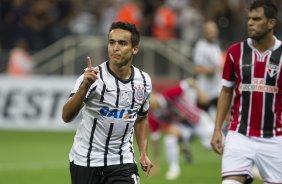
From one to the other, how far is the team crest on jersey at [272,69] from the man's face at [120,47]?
4.82ft

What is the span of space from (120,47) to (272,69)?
166 centimetres

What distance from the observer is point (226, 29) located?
2306cm

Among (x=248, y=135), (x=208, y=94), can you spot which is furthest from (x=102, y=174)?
(x=208, y=94)

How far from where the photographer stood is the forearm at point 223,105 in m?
8.24

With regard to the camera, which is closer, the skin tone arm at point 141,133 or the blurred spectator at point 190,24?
the skin tone arm at point 141,133

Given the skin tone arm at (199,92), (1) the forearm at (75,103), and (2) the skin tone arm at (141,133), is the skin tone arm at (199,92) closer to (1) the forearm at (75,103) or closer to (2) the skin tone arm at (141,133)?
(2) the skin tone arm at (141,133)

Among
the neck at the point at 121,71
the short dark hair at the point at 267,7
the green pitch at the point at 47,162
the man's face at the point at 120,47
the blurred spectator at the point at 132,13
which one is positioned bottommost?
the green pitch at the point at 47,162

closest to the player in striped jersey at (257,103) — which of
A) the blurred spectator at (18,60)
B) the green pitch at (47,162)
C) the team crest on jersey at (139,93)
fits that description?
the team crest on jersey at (139,93)

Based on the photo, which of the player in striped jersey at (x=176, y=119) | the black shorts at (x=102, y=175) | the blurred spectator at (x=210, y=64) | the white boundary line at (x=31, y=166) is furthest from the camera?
the blurred spectator at (x=210, y=64)

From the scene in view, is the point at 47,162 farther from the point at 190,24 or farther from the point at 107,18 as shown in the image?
the point at 190,24

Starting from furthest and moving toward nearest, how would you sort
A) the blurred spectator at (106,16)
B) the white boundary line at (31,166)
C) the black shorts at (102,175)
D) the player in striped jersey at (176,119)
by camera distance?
the blurred spectator at (106,16), the white boundary line at (31,166), the player in striped jersey at (176,119), the black shorts at (102,175)

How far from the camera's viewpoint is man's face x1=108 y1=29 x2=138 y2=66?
7270mm

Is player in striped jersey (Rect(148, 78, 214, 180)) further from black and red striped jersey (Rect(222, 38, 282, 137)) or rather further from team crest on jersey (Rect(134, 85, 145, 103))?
team crest on jersey (Rect(134, 85, 145, 103))

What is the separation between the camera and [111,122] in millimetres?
7402
